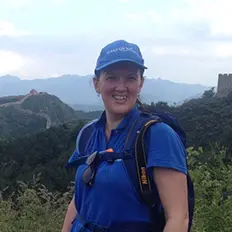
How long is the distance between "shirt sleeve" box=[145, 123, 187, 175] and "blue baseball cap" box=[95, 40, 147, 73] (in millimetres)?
280

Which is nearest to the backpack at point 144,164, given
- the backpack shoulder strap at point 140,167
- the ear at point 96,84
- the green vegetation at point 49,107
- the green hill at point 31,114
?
the backpack shoulder strap at point 140,167

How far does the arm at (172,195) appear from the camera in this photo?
1.62m

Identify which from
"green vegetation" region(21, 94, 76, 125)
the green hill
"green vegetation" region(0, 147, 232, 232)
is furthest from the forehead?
"green vegetation" region(21, 94, 76, 125)

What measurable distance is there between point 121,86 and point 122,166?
328 millimetres

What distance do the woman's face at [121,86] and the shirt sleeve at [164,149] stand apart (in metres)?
0.21

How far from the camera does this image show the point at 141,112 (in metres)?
1.80

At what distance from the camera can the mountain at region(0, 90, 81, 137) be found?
50.2 meters

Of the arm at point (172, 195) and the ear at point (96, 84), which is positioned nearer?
the arm at point (172, 195)

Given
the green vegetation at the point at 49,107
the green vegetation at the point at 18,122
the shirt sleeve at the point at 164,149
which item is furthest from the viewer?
the green vegetation at the point at 49,107

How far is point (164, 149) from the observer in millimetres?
1628

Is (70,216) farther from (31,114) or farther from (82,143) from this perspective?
(31,114)

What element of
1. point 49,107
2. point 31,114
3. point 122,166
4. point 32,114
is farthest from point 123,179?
point 49,107

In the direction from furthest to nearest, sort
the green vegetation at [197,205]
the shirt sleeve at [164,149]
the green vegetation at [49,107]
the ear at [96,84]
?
the green vegetation at [49,107]
the green vegetation at [197,205]
the ear at [96,84]
the shirt sleeve at [164,149]

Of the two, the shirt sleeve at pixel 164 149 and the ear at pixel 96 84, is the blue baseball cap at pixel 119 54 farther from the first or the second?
the shirt sleeve at pixel 164 149
